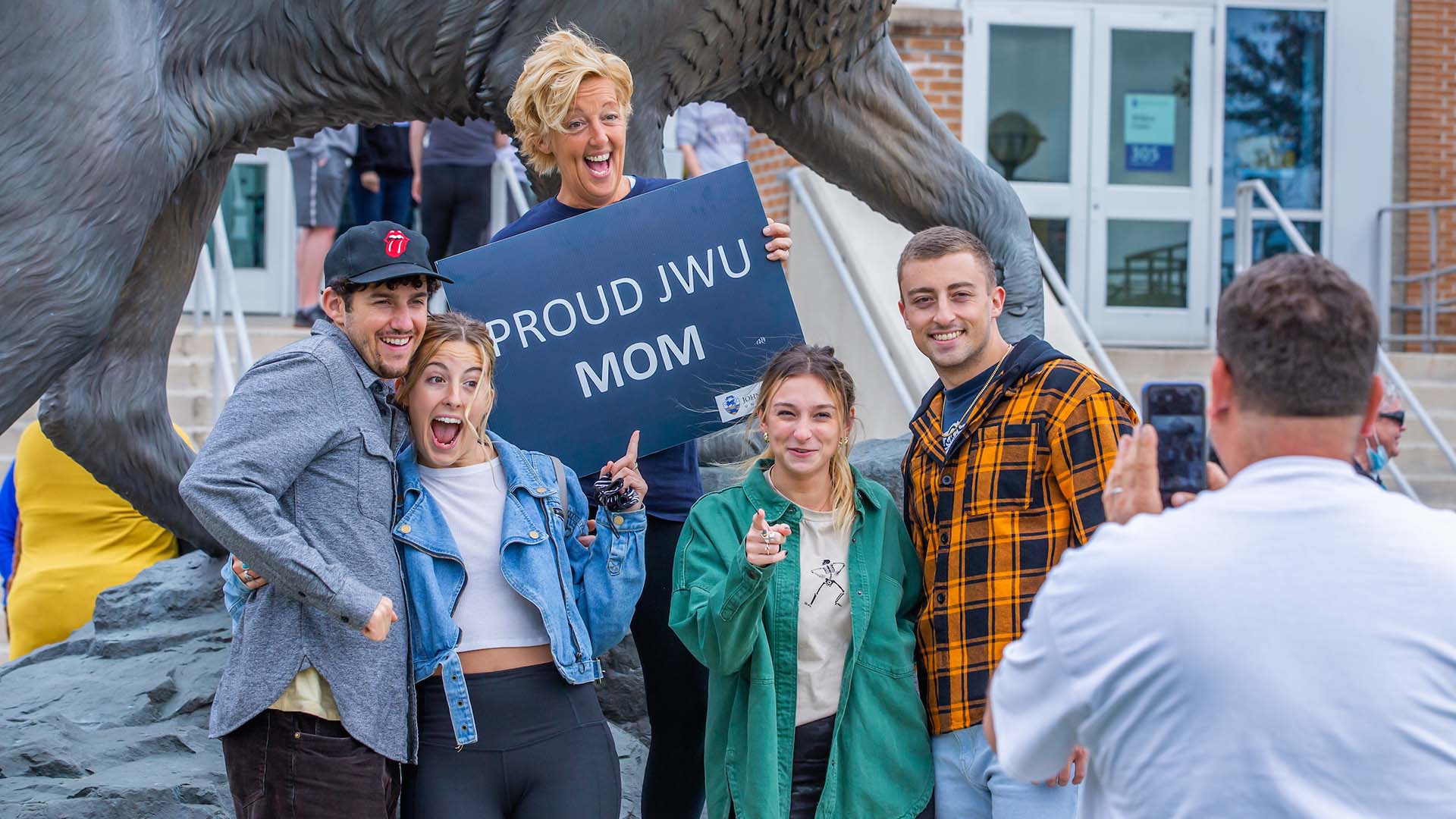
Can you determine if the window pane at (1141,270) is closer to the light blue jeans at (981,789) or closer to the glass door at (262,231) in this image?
the glass door at (262,231)

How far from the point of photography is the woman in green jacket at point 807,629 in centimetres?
230

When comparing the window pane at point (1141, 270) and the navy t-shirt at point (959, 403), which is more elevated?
the window pane at point (1141, 270)

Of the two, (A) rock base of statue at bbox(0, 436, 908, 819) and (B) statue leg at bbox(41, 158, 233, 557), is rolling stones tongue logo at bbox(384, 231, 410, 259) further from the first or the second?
(A) rock base of statue at bbox(0, 436, 908, 819)

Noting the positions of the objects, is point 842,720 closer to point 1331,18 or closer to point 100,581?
point 100,581

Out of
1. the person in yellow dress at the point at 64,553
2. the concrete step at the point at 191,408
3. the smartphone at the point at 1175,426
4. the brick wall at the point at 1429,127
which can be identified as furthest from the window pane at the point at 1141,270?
the person in yellow dress at the point at 64,553

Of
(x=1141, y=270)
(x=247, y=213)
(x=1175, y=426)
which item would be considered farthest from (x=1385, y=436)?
(x=247, y=213)

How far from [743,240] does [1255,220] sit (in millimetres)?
8787

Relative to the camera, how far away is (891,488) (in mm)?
3580

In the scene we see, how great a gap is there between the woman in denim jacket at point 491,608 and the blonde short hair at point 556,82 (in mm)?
481

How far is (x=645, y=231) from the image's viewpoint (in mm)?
2854

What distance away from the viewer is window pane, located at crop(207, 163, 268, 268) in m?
9.43

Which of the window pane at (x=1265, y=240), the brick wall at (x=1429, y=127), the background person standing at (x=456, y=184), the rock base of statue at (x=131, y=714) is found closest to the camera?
the rock base of statue at (x=131, y=714)

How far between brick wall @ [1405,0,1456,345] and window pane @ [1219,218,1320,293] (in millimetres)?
688

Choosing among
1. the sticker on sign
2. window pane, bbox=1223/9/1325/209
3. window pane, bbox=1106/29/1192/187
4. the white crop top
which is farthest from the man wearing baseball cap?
window pane, bbox=1223/9/1325/209
